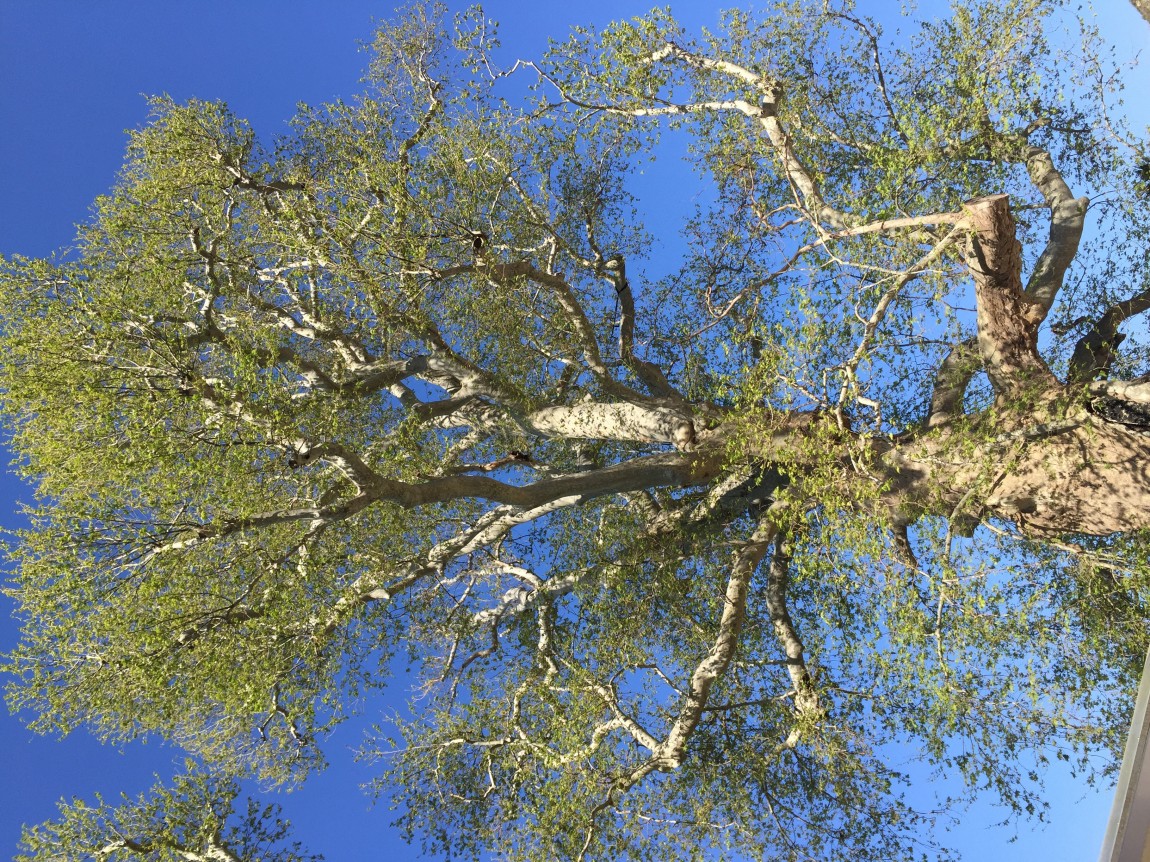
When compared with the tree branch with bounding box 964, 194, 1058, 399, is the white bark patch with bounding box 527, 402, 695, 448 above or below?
above

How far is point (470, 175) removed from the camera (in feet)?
38.3

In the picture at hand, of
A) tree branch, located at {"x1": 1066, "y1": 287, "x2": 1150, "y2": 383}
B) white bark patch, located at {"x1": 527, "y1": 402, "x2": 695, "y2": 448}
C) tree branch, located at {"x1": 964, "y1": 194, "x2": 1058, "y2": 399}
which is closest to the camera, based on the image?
tree branch, located at {"x1": 964, "y1": 194, "x2": 1058, "y2": 399}

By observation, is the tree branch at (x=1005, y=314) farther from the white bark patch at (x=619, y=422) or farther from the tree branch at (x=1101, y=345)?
the white bark patch at (x=619, y=422)

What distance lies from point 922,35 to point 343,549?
1147cm

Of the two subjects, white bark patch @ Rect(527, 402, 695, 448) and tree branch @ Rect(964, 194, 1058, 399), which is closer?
tree branch @ Rect(964, 194, 1058, 399)

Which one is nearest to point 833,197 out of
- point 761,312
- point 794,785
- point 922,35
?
point 761,312

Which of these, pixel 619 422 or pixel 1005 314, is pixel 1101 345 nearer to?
pixel 1005 314

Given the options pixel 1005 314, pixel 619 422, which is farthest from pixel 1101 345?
pixel 619 422

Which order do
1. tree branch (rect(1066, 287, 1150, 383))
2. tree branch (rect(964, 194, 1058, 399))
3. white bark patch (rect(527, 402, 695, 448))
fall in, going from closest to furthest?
Answer: 1. tree branch (rect(964, 194, 1058, 399))
2. tree branch (rect(1066, 287, 1150, 383))
3. white bark patch (rect(527, 402, 695, 448))

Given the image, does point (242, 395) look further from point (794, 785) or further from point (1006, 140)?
point (1006, 140)

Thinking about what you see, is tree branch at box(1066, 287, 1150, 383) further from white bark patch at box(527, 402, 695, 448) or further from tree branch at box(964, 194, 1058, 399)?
white bark patch at box(527, 402, 695, 448)

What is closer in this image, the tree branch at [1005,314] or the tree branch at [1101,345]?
the tree branch at [1005,314]

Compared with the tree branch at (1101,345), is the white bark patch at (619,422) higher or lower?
higher

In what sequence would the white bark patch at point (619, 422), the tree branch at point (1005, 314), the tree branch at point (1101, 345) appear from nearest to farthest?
the tree branch at point (1005, 314), the tree branch at point (1101, 345), the white bark patch at point (619, 422)
